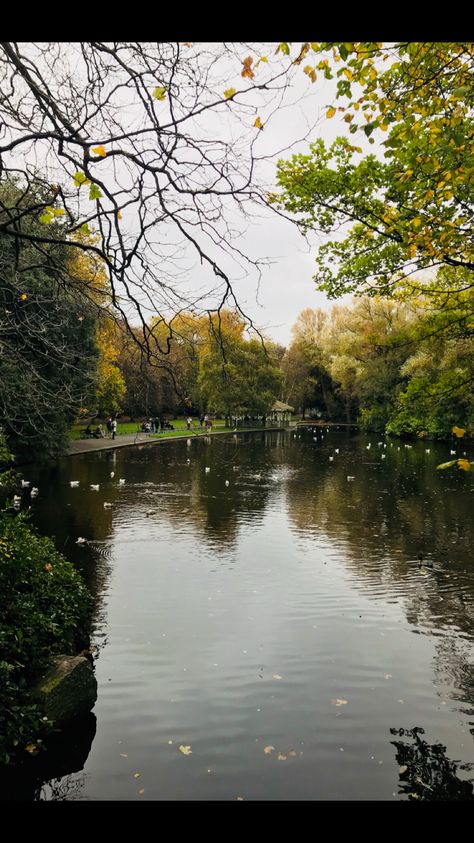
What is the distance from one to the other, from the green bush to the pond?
0.45 metres

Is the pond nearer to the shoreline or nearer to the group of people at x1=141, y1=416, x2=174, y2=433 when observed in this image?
the shoreline

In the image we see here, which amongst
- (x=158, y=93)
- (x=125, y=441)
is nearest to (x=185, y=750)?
(x=158, y=93)

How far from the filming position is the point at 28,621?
269 inches

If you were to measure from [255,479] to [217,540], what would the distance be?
10830 mm

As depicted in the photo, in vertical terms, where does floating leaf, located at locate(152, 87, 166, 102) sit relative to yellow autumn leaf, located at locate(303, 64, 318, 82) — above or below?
below

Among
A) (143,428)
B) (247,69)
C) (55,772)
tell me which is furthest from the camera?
(143,428)

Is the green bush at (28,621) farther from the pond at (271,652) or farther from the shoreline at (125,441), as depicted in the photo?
the shoreline at (125,441)

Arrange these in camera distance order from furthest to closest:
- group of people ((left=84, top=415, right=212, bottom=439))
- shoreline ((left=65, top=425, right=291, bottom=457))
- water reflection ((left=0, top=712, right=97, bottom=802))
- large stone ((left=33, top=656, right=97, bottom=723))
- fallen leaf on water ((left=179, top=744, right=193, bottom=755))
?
group of people ((left=84, top=415, right=212, bottom=439)), shoreline ((left=65, top=425, right=291, bottom=457)), large stone ((left=33, top=656, right=97, bottom=723)), fallen leaf on water ((left=179, top=744, right=193, bottom=755)), water reflection ((left=0, top=712, right=97, bottom=802))

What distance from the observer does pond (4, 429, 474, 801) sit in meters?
5.95

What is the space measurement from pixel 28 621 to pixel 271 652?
3.62 m

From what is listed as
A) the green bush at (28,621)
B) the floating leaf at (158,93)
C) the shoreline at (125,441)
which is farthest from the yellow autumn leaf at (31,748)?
the shoreline at (125,441)

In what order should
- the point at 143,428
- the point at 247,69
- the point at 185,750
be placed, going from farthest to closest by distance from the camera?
the point at 143,428 < the point at 185,750 < the point at 247,69

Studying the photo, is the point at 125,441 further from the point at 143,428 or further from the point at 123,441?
the point at 143,428

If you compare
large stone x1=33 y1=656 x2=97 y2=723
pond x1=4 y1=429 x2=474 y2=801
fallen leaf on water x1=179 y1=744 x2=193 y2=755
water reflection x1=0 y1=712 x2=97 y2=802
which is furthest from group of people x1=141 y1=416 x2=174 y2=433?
fallen leaf on water x1=179 y1=744 x2=193 y2=755
